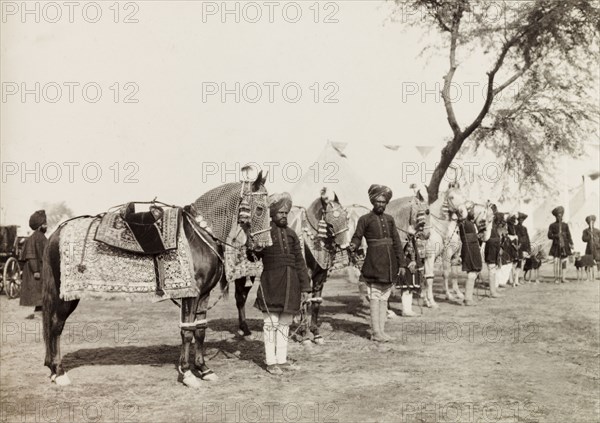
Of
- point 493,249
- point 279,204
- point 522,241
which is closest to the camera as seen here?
point 279,204

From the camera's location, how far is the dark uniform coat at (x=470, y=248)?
12648 millimetres

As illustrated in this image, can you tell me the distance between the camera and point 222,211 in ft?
22.4

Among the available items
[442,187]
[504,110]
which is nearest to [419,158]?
[442,187]

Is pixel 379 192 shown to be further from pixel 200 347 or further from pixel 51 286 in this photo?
pixel 51 286

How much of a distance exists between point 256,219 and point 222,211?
0.50m

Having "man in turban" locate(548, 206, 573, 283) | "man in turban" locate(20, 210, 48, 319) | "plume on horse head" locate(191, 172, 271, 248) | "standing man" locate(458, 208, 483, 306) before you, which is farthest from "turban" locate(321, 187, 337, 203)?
"man in turban" locate(548, 206, 573, 283)

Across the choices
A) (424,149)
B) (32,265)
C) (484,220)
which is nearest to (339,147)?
(424,149)

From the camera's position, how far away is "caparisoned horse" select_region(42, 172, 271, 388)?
21.3 ft

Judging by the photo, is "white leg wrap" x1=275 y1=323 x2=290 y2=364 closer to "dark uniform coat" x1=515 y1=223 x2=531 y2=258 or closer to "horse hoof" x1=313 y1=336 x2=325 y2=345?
"horse hoof" x1=313 y1=336 x2=325 y2=345

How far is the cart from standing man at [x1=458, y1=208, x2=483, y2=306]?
11686 mm

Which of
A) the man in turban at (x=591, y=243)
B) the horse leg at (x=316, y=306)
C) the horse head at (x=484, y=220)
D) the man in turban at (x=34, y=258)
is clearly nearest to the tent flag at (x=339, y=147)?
the man in turban at (x=591, y=243)

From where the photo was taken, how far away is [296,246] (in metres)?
7.12

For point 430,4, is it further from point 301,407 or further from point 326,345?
point 301,407

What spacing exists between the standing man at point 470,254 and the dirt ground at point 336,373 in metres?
1.34
